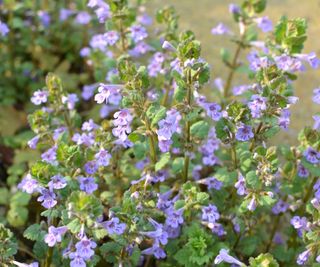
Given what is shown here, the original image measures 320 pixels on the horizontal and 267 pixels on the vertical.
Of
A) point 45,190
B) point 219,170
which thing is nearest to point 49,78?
point 45,190

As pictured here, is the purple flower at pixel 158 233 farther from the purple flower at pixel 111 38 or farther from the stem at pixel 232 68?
the stem at pixel 232 68

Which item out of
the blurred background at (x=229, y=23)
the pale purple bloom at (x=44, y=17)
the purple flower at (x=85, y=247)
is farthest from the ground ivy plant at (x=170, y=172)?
the pale purple bloom at (x=44, y=17)

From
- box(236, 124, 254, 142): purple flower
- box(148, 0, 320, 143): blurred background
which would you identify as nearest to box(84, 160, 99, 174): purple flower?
box(236, 124, 254, 142): purple flower

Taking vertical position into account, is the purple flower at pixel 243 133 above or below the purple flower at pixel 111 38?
below

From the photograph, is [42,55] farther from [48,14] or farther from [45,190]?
[45,190]

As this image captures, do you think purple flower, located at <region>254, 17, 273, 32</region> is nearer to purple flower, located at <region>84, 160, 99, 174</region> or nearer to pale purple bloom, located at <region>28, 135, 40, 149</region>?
purple flower, located at <region>84, 160, 99, 174</region>

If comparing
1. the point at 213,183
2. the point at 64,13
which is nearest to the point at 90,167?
the point at 213,183

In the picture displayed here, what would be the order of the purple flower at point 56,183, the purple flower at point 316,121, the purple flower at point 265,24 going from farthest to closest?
the purple flower at point 265,24
the purple flower at point 316,121
the purple flower at point 56,183

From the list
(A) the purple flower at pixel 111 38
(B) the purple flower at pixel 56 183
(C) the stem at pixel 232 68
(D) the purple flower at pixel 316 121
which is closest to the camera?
(B) the purple flower at pixel 56 183
